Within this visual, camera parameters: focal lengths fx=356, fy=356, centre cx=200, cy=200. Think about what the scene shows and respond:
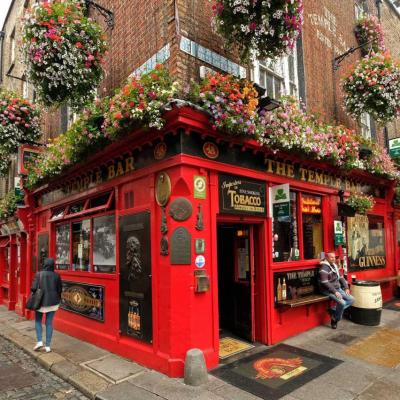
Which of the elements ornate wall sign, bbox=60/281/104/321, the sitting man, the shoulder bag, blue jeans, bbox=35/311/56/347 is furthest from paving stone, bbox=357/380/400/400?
the shoulder bag

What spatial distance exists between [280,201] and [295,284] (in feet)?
6.23

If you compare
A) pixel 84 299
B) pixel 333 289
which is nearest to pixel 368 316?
pixel 333 289

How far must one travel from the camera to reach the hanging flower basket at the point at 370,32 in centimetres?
1144

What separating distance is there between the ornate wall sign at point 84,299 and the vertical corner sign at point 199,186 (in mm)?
3289

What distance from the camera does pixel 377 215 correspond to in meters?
10.9

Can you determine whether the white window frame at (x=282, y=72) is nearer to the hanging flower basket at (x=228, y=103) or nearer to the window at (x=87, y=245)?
the hanging flower basket at (x=228, y=103)

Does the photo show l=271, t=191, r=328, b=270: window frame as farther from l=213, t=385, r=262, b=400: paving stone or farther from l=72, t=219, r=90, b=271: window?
l=72, t=219, r=90, b=271: window

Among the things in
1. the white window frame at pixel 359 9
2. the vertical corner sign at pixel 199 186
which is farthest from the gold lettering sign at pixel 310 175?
the white window frame at pixel 359 9

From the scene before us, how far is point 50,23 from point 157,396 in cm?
623

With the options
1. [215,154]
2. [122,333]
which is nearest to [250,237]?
[215,154]

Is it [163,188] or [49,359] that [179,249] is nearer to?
[163,188]

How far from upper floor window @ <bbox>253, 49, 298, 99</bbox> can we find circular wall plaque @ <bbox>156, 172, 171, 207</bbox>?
3.54 m

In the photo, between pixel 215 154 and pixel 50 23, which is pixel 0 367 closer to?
pixel 215 154

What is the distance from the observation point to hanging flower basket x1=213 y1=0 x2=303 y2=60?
560cm
